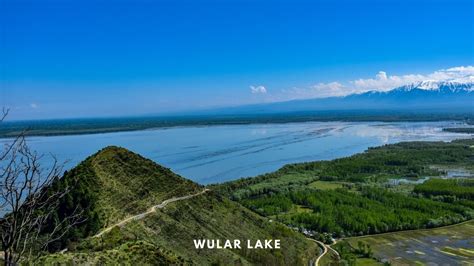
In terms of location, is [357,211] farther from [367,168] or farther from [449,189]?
[367,168]

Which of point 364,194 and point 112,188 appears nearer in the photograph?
point 112,188

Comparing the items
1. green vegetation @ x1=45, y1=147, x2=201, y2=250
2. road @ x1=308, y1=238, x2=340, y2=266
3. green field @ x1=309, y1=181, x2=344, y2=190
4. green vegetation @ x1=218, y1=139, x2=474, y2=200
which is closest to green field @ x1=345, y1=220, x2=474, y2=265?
road @ x1=308, y1=238, x2=340, y2=266

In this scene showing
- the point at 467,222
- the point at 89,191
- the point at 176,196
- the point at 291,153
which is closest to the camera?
the point at 89,191

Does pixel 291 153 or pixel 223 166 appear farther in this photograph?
pixel 291 153

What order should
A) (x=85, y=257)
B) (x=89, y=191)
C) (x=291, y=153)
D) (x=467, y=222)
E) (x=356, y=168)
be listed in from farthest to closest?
(x=291, y=153), (x=356, y=168), (x=467, y=222), (x=89, y=191), (x=85, y=257)

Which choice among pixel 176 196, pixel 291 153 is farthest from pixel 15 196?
pixel 291 153

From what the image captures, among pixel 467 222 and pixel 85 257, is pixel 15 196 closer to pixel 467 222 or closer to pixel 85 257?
pixel 85 257

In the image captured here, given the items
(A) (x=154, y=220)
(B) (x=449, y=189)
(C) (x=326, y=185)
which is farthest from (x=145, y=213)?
(B) (x=449, y=189)
